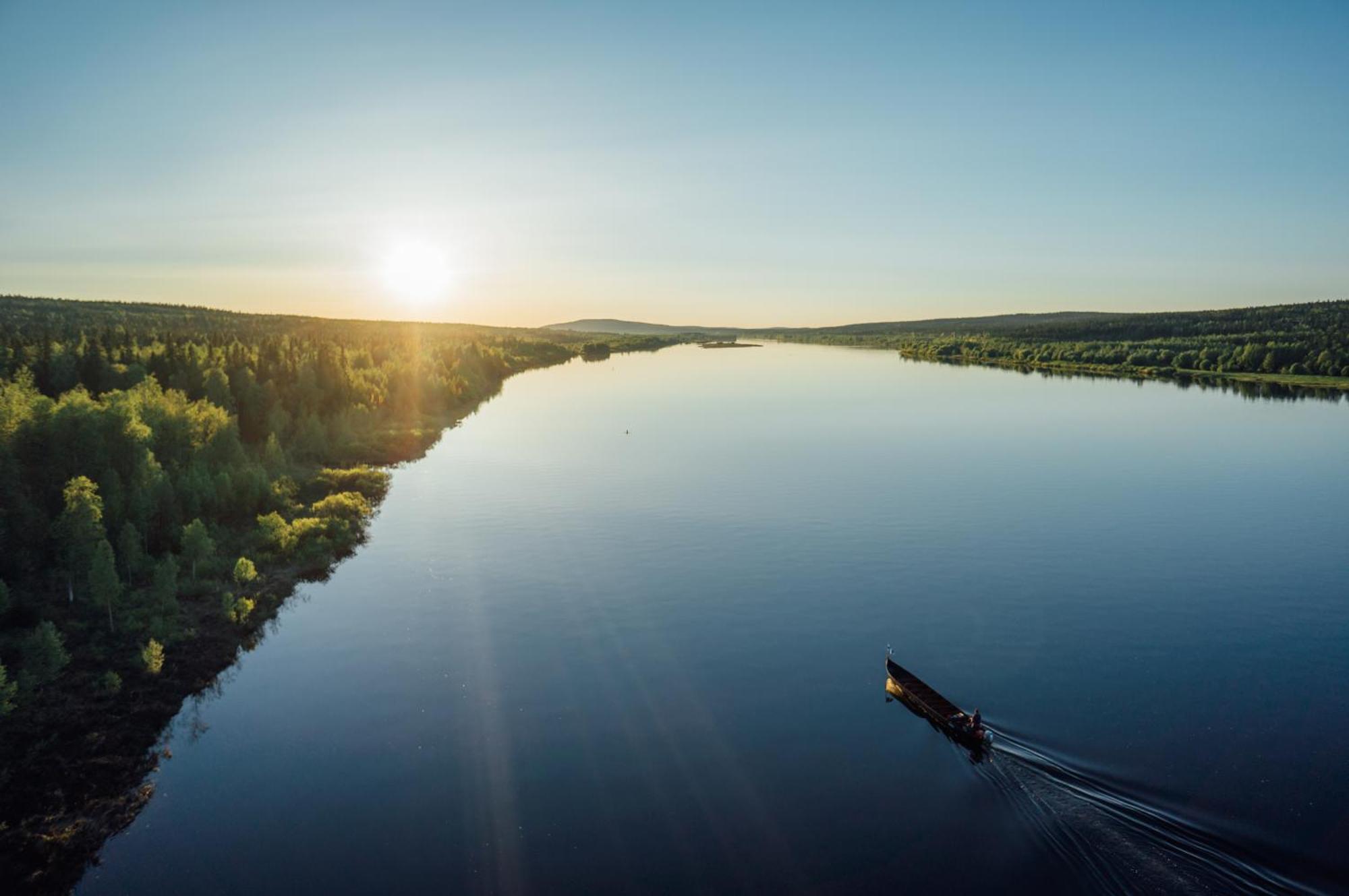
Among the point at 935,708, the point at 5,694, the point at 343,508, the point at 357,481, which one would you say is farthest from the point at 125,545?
the point at 935,708

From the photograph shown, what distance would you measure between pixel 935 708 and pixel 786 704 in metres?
4.89

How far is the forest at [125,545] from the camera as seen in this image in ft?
67.9

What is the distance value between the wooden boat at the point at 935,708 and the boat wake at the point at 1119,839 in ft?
2.81

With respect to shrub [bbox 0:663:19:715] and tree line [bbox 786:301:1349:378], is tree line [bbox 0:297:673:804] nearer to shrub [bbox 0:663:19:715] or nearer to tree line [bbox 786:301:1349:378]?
shrub [bbox 0:663:19:715]

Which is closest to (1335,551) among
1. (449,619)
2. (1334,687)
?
(1334,687)

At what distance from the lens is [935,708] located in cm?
2284

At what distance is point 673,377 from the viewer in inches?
6038

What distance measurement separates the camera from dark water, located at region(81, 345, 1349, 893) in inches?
706

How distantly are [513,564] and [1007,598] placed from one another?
2534 centimetres

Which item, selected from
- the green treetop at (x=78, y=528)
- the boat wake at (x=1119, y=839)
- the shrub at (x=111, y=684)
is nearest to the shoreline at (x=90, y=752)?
the shrub at (x=111, y=684)

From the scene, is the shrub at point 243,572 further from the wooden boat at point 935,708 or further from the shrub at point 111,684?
the wooden boat at point 935,708

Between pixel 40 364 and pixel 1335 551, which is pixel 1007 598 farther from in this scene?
pixel 40 364

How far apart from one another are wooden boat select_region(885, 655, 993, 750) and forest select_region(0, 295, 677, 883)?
2354 centimetres

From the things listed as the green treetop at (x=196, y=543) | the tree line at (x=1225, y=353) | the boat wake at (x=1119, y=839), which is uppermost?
the tree line at (x=1225, y=353)
